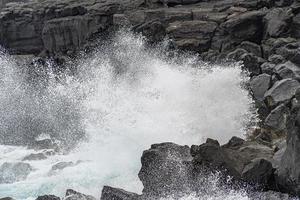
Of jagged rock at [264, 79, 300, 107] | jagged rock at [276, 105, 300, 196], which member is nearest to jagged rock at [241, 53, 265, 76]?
jagged rock at [264, 79, 300, 107]

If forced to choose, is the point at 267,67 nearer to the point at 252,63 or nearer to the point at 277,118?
the point at 252,63

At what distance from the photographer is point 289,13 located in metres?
24.8

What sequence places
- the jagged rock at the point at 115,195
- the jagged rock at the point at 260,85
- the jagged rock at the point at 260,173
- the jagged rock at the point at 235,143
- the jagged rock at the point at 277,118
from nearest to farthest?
the jagged rock at the point at 260,173 < the jagged rock at the point at 115,195 < the jagged rock at the point at 235,143 < the jagged rock at the point at 277,118 < the jagged rock at the point at 260,85

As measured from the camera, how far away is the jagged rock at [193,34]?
2709 cm

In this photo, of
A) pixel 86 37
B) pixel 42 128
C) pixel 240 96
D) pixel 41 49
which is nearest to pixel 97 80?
pixel 42 128

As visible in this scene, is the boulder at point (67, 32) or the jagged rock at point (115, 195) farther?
Answer: the boulder at point (67, 32)

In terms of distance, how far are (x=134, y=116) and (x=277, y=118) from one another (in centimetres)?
682

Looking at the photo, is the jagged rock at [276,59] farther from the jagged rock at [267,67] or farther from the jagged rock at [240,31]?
the jagged rock at [240,31]

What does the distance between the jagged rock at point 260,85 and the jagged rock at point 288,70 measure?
1.67 ft

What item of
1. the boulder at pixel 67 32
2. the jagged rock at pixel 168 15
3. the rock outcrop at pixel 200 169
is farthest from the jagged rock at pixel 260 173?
the boulder at pixel 67 32

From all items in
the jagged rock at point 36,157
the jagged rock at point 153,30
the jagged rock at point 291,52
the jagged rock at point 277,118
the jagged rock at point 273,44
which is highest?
the jagged rock at point 291,52

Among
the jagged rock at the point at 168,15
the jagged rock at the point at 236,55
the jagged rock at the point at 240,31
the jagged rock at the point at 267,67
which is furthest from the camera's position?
the jagged rock at the point at 168,15

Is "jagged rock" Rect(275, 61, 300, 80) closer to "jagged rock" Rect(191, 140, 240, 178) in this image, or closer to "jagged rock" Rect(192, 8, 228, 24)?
"jagged rock" Rect(191, 140, 240, 178)

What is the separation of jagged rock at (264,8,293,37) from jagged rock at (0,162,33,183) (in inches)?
532
